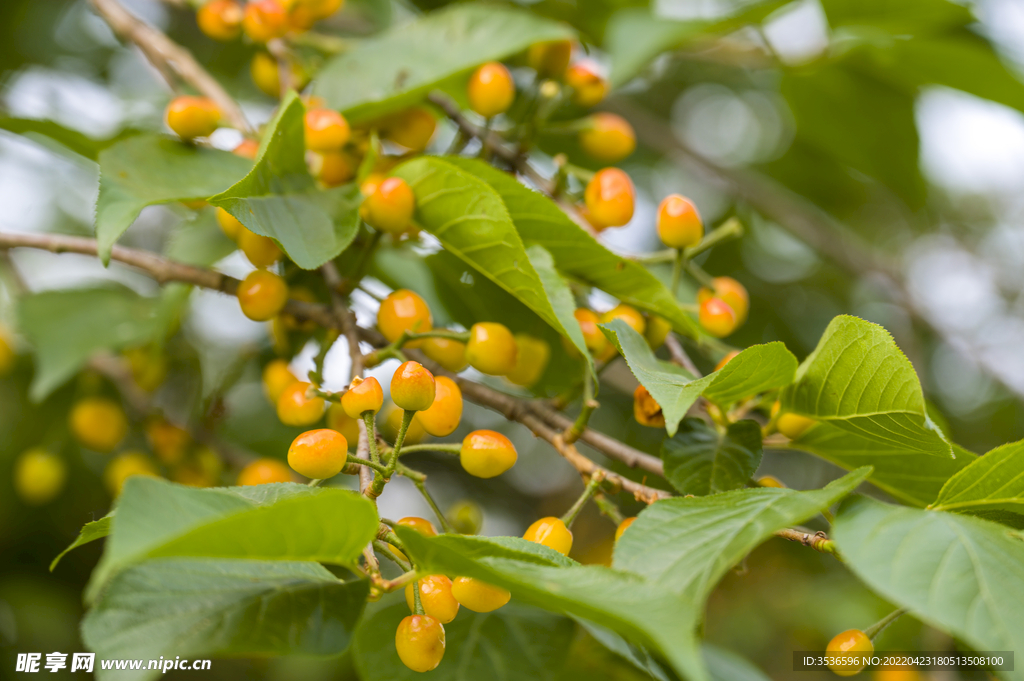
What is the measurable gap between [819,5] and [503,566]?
58.7 inches

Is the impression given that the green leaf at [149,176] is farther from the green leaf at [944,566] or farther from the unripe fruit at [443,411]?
the green leaf at [944,566]

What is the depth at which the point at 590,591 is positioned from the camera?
46 cm

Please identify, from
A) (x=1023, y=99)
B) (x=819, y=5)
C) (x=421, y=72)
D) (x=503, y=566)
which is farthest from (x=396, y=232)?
(x=1023, y=99)

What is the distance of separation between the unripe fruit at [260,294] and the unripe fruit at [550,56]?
1.97 ft

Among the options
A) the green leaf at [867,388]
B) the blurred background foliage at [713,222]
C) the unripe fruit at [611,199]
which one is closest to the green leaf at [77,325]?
the blurred background foliage at [713,222]

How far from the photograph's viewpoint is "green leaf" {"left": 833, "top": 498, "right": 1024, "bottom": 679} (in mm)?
445

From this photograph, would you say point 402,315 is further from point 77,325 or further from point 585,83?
point 77,325

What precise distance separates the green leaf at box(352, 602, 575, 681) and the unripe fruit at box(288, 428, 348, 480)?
9.5 inches

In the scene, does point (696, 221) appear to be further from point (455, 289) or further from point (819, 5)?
point (819, 5)

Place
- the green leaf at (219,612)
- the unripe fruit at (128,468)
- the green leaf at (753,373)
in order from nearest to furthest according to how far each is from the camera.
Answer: the green leaf at (219,612) → the green leaf at (753,373) → the unripe fruit at (128,468)

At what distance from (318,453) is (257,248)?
353mm

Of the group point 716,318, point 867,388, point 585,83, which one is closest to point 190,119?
point 585,83

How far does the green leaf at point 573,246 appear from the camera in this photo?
81cm

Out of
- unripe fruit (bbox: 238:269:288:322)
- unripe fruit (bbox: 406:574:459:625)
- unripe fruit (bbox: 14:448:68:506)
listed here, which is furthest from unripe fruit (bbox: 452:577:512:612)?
unripe fruit (bbox: 14:448:68:506)
